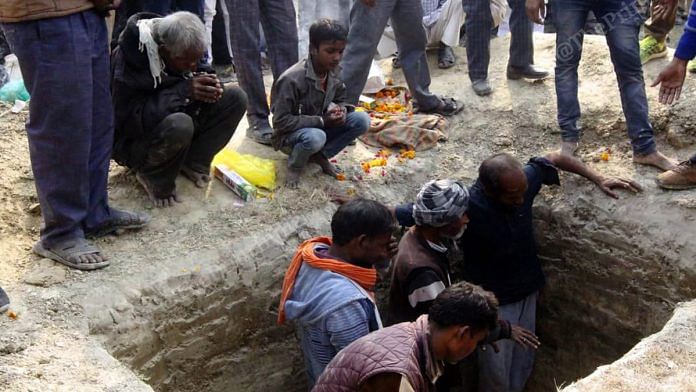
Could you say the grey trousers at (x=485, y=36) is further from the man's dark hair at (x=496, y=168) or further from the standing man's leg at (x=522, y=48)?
the man's dark hair at (x=496, y=168)

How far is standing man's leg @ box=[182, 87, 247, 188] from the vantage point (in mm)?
5113

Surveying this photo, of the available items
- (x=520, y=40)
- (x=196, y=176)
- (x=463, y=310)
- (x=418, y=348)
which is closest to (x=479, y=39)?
(x=520, y=40)

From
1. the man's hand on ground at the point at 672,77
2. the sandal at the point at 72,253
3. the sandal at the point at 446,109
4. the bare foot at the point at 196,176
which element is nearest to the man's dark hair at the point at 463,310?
the sandal at the point at 72,253

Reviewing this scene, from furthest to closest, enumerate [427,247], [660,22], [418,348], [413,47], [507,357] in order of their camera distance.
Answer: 1. [413,47]
2. [660,22]
3. [507,357]
4. [427,247]
5. [418,348]

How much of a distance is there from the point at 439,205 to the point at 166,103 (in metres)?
1.78

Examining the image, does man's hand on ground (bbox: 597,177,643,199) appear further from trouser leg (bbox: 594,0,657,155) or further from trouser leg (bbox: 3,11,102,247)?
trouser leg (bbox: 3,11,102,247)

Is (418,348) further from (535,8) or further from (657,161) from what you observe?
(535,8)

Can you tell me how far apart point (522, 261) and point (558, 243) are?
2.64 ft

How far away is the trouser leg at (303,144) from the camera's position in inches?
207

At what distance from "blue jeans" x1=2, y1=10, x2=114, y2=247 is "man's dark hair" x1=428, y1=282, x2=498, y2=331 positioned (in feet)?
7.61

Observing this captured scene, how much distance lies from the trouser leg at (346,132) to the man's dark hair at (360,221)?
165cm

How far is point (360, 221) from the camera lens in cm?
389

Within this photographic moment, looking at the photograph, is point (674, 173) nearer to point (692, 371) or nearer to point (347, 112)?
point (692, 371)

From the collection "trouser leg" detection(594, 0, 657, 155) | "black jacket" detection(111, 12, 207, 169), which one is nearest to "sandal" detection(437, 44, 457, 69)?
"trouser leg" detection(594, 0, 657, 155)
